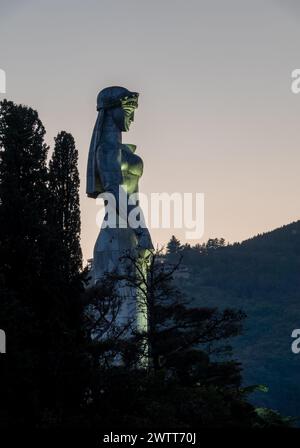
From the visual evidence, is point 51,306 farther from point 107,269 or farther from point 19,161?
point 107,269

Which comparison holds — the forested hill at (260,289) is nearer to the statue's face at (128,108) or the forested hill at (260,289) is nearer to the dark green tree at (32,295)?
the statue's face at (128,108)

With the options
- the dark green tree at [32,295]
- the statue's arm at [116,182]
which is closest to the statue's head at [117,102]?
the statue's arm at [116,182]

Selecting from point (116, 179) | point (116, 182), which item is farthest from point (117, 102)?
point (116, 182)

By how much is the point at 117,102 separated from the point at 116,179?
8.50ft

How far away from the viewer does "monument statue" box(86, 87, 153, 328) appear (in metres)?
36.5

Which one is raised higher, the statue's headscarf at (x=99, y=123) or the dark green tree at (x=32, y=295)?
the statue's headscarf at (x=99, y=123)

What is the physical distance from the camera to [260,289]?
510 ft

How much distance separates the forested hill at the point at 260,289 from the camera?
124488mm

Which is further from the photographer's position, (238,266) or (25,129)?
(238,266)

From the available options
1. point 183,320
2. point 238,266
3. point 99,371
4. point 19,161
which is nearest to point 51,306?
point 99,371

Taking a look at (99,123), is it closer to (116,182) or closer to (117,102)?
(117,102)

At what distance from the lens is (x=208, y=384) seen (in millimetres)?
34719

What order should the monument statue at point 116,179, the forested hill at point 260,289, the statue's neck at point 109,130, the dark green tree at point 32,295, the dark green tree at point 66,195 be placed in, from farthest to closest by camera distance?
the forested hill at point 260,289 < the statue's neck at point 109,130 < the monument statue at point 116,179 < the dark green tree at point 66,195 < the dark green tree at point 32,295

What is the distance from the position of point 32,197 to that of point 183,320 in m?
8.84
